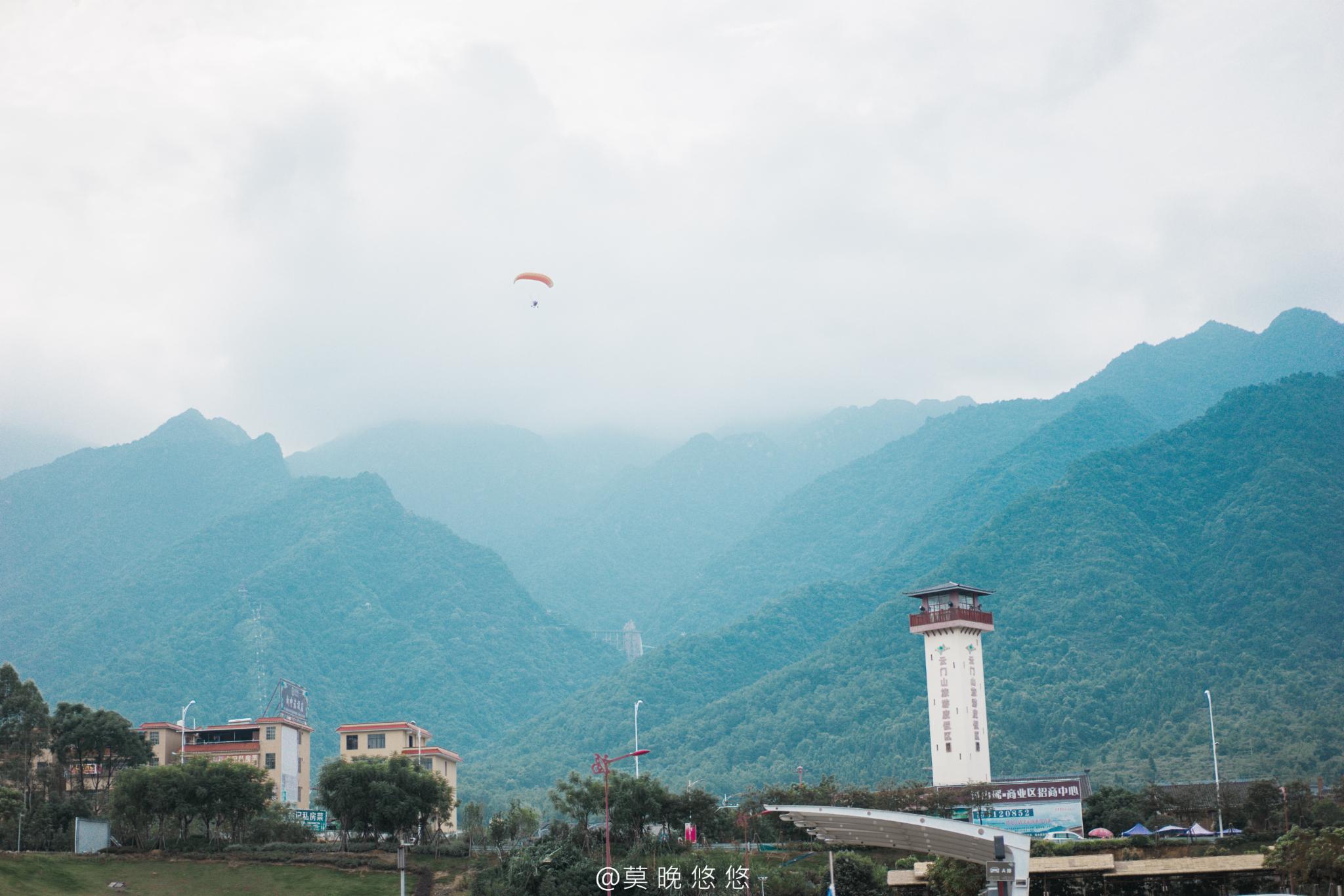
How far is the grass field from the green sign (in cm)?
1639

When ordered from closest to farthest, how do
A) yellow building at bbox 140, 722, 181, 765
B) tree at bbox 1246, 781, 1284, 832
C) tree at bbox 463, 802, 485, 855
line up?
1. tree at bbox 1246, 781, 1284, 832
2. tree at bbox 463, 802, 485, 855
3. yellow building at bbox 140, 722, 181, 765

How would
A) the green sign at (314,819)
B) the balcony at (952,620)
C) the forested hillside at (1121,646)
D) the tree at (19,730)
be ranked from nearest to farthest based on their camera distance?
the tree at (19,730), the balcony at (952,620), the green sign at (314,819), the forested hillside at (1121,646)

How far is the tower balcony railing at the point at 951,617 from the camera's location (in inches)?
3049

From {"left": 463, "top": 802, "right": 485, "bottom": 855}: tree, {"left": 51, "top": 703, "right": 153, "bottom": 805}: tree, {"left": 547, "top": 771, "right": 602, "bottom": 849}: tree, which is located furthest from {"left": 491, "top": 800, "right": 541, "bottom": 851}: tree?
{"left": 51, "top": 703, "right": 153, "bottom": 805}: tree

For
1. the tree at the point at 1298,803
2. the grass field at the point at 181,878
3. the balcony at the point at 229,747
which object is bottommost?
the grass field at the point at 181,878

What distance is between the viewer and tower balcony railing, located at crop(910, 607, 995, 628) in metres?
77.4

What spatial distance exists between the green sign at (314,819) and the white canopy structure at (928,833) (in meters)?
42.2

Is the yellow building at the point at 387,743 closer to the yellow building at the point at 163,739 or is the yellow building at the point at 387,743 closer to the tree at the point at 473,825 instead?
the tree at the point at 473,825

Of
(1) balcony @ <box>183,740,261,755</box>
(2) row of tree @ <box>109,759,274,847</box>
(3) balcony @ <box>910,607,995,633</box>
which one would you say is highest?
(3) balcony @ <box>910,607,995,633</box>

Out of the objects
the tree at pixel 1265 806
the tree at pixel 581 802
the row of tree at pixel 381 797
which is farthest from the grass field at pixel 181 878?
the tree at pixel 1265 806

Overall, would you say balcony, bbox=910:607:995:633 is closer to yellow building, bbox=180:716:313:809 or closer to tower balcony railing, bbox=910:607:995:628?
tower balcony railing, bbox=910:607:995:628

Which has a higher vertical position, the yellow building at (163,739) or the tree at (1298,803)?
the yellow building at (163,739)

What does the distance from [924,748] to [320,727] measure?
285ft

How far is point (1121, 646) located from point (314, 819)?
8618 cm
